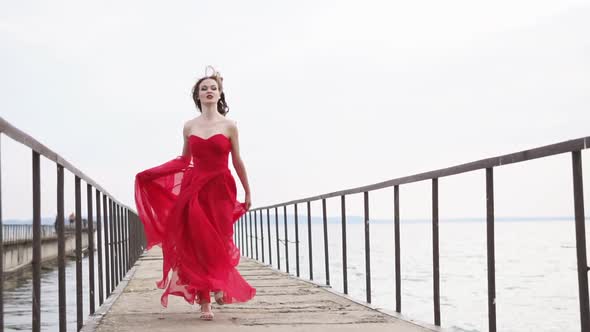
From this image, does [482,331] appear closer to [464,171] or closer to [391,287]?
[391,287]

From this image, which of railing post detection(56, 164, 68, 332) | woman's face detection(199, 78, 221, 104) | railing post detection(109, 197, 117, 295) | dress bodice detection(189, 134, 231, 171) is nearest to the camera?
railing post detection(56, 164, 68, 332)

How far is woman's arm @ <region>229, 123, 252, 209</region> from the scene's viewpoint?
4977 mm

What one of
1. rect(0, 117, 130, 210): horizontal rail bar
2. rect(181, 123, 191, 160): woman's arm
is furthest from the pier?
rect(181, 123, 191, 160): woman's arm

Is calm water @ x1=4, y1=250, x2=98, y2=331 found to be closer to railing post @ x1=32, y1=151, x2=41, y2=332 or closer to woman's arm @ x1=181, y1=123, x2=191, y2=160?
railing post @ x1=32, y1=151, x2=41, y2=332

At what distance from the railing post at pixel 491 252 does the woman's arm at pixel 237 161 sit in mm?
1730

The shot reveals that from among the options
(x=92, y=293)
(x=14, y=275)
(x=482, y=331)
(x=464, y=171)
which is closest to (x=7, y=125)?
(x=464, y=171)

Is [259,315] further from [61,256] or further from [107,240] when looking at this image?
[107,240]

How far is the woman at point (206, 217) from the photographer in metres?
4.90

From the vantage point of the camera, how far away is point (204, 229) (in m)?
4.89

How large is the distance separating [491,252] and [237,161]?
1.87 metres

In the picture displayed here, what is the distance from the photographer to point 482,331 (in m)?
14.1

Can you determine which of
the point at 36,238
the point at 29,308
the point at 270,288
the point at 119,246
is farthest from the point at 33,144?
the point at 119,246

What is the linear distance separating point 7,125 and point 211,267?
8.30 feet

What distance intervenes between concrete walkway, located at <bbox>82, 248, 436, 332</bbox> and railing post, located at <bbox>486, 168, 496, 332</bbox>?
531mm
